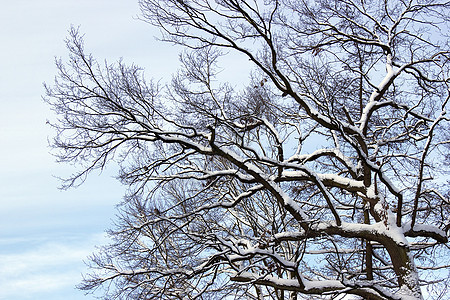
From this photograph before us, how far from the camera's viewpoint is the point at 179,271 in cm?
923

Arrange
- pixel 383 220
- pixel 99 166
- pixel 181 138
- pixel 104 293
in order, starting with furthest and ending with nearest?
pixel 104 293 → pixel 99 166 → pixel 181 138 → pixel 383 220

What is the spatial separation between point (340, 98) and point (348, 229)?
396 cm

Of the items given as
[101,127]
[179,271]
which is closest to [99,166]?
[101,127]

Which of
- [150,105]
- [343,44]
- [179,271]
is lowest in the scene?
[179,271]

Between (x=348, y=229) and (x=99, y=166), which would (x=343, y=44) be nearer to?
(x=348, y=229)

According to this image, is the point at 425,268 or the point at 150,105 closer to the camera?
the point at 425,268

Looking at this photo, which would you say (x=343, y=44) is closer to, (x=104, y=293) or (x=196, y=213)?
(x=196, y=213)

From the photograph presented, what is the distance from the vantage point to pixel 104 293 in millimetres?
11336

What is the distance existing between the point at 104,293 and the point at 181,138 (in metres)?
4.61

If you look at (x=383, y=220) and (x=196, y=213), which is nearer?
(x=383, y=220)

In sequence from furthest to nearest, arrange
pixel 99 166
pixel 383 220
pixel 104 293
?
1. pixel 104 293
2. pixel 99 166
3. pixel 383 220

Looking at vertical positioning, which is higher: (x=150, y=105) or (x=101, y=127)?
(x=150, y=105)

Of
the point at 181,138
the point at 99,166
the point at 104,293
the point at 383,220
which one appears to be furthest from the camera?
the point at 104,293

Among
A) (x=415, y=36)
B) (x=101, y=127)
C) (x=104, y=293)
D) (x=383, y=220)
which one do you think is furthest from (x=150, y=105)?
(x=415, y=36)
